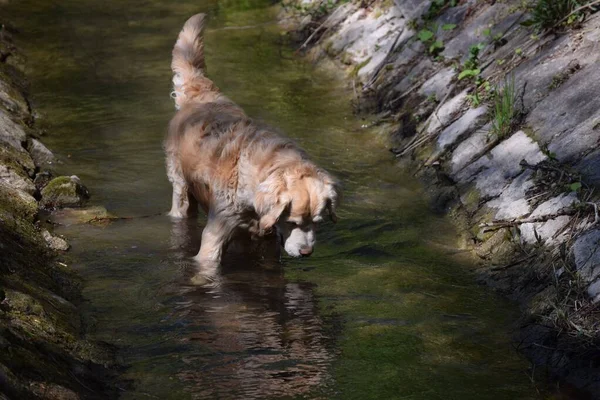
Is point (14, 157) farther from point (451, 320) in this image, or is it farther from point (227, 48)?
point (227, 48)

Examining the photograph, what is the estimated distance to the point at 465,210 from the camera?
755cm

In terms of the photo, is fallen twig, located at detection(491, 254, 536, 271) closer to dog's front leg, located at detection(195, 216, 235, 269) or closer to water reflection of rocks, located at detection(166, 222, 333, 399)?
water reflection of rocks, located at detection(166, 222, 333, 399)

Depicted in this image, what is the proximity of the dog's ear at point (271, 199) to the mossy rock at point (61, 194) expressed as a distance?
2554mm

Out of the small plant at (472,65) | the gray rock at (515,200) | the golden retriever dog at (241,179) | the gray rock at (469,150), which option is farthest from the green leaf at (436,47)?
the golden retriever dog at (241,179)

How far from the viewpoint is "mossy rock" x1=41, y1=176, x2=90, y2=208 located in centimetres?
779

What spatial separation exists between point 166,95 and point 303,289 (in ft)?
18.8

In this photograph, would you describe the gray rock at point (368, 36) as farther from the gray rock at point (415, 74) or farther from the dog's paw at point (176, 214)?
the dog's paw at point (176, 214)

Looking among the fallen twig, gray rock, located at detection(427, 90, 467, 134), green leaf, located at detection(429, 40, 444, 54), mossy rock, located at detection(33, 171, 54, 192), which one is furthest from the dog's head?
green leaf, located at detection(429, 40, 444, 54)

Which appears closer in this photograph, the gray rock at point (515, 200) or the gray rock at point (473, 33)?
the gray rock at point (515, 200)

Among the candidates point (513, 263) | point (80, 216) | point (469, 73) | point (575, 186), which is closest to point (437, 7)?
point (469, 73)

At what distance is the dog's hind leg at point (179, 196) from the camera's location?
293 inches

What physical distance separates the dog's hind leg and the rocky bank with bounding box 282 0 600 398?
7.64 ft

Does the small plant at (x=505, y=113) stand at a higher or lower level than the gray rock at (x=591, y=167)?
higher

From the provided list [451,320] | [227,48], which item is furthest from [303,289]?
[227,48]
